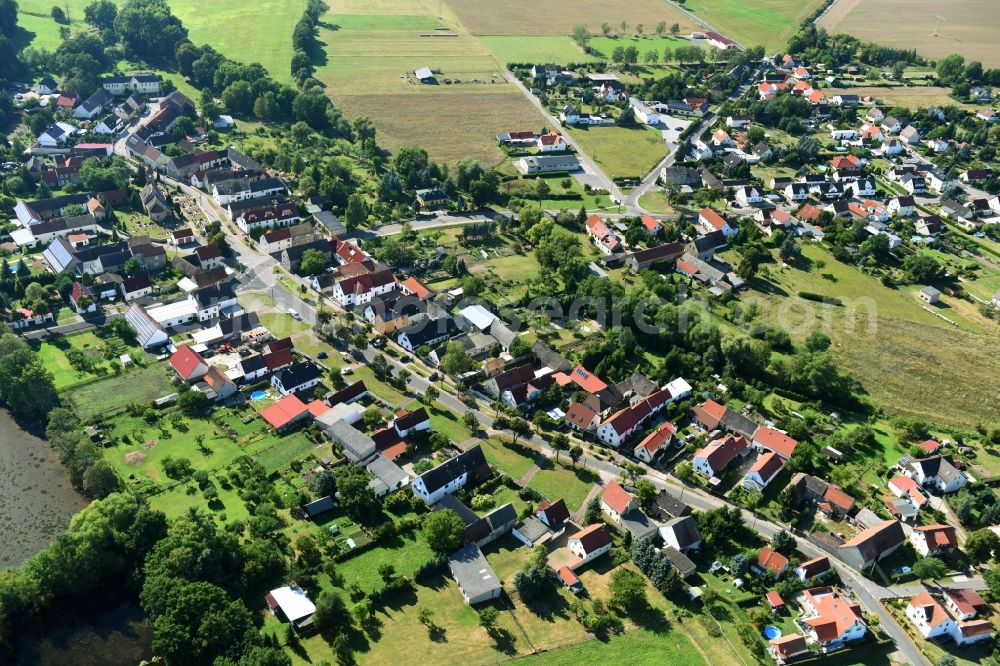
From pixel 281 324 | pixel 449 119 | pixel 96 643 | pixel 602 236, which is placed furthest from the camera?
pixel 449 119

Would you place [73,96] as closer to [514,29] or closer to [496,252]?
[496,252]

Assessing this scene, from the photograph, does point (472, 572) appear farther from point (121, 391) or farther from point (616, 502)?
point (121, 391)

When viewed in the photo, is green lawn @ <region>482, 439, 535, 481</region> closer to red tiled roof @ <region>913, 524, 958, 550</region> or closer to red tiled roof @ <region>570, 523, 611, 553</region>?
red tiled roof @ <region>570, 523, 611, 553</region>

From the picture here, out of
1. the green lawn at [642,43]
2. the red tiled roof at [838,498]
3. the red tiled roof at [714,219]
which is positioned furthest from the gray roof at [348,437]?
the green lawn at [642,43]

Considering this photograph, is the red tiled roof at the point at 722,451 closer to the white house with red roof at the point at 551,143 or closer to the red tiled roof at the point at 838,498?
the red tiled roof at the point at 838,498

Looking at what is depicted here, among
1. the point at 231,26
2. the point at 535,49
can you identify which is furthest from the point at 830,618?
Result: the point at 231,26

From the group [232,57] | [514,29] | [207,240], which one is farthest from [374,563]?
[514,29]

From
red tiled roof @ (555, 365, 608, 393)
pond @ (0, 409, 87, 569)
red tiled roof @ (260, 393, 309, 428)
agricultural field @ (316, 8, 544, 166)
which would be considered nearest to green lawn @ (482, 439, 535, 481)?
red tiled roof @ (555, 365, 608, 393)
